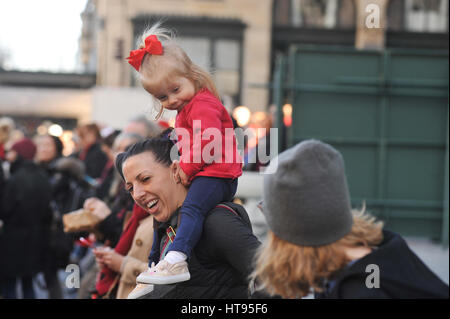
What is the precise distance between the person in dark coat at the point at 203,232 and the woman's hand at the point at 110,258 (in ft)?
3.73

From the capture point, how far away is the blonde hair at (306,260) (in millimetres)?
1945

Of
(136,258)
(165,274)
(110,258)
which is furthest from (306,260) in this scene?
(110,258)

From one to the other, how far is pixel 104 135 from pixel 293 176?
5984 millimetres

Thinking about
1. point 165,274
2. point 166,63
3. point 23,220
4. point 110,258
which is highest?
point 166,63

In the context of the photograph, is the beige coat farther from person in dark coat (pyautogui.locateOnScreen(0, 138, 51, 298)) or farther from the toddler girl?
person in dark coat (pyautogui.locateOnScreen(0, 138, 51, 298))

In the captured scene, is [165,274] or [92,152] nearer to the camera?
Answer: [165,274]

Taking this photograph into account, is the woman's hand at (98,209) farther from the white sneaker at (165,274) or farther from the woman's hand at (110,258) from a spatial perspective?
the white sneaker at (165,274)

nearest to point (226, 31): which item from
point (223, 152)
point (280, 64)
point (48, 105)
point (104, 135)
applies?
point (48, 105)

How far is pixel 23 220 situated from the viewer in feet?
23.0

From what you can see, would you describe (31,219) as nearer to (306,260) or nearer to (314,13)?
(306,260)

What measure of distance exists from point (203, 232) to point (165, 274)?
0.84 feet

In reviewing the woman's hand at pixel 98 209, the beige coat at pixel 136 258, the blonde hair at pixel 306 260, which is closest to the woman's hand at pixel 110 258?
the beige coat at pixel 136 258

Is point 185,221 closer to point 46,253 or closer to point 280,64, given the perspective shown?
point 46,253
